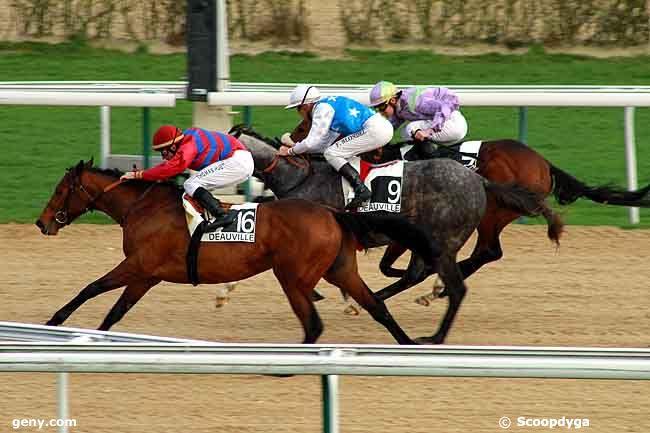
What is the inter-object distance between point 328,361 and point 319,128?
3.48 meters

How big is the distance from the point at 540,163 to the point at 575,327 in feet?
3.62

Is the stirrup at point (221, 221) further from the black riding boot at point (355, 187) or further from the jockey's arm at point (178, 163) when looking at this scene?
the black riding boot at point (355, 187)

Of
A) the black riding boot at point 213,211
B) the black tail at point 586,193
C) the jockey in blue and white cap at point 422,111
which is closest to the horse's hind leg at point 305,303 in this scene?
the black riding boot at point 213,211

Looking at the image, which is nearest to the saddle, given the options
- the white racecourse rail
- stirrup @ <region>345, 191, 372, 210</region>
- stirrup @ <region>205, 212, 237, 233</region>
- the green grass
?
stirrup @ <region>345, 191, 372, 210</region>

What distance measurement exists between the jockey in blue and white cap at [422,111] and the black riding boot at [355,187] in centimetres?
66

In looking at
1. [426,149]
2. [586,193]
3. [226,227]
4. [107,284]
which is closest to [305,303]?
[226,227]

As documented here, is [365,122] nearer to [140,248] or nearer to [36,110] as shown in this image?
[140,248]

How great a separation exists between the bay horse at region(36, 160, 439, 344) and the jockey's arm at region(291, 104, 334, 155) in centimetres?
73

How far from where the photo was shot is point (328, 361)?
3738 millimetres

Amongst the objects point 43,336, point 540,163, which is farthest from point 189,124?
point 43,336

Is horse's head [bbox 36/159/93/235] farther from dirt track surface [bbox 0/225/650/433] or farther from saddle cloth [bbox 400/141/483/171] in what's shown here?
saddle cloth [bbox 400/141/483/171]

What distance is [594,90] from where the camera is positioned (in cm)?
979

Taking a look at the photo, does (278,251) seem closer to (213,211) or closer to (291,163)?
(213,211)

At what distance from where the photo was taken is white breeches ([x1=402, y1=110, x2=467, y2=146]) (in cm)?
765
